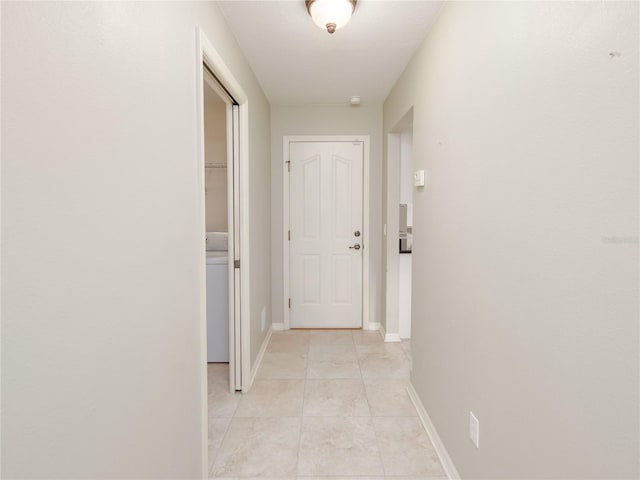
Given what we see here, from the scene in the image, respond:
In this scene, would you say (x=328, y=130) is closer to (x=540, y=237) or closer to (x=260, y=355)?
(x=260, y=355)

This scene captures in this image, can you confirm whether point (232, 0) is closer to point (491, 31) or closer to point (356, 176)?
point (491, 31)

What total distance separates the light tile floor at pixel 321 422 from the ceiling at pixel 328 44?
2.41 meters

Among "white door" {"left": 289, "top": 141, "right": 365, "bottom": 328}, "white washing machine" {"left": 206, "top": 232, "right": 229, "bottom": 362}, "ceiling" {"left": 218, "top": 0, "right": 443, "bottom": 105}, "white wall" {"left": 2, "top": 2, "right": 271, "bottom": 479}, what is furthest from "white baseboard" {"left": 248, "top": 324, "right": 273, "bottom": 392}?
"ceiling" {"left": 218, "top": 0, "right": 443, "bottom": 105}

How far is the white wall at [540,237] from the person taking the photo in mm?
794

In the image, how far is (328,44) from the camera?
7.95 ft

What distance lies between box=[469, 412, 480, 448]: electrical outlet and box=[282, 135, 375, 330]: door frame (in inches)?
95.1

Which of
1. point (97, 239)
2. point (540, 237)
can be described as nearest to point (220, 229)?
point (97, 239)

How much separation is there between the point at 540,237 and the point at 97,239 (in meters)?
1.20

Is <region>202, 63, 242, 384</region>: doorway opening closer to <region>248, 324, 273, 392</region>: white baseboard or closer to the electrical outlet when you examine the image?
<region>248, 324, 273, 392</region>: white baseboard

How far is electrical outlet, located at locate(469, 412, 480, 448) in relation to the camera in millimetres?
1510

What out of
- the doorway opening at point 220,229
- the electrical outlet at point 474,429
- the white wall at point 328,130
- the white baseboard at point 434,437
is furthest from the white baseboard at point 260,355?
the electrical outlet at point 474,429

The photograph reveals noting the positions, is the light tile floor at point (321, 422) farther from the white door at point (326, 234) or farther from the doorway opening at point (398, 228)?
the white door at point (326, 234)

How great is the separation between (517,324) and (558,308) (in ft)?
0.76

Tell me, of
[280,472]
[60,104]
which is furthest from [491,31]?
[280,472]
